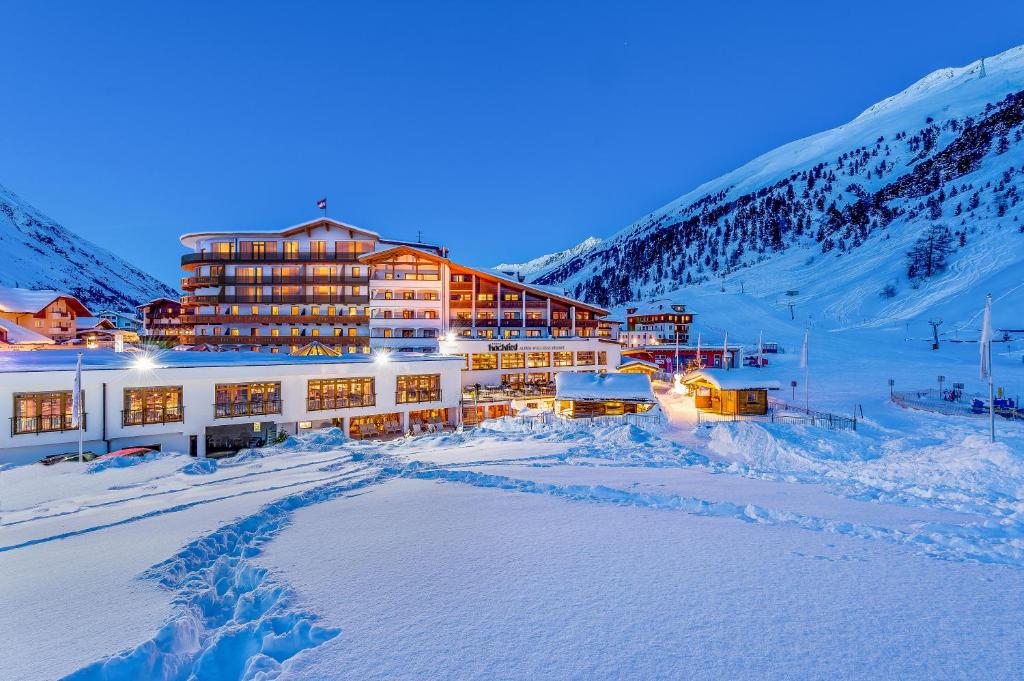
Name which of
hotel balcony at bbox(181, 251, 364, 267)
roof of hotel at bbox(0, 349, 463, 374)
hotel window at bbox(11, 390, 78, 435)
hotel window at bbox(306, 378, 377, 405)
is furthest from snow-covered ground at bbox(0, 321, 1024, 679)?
hotel balcony at bbox(181, 251, 364, 267)

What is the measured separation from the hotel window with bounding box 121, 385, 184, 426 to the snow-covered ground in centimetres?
649

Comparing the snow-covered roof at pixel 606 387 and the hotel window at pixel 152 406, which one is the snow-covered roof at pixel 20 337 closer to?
the hotel window at pixel 152 406

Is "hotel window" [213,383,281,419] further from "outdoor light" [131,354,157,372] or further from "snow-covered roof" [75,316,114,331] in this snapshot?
"snow-covered roof" [75,316,114,331]

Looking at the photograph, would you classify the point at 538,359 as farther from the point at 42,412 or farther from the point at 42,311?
the point at 42,311

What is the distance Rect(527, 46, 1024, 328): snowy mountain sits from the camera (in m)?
78.7

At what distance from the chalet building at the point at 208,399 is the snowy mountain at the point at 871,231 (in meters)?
71.8

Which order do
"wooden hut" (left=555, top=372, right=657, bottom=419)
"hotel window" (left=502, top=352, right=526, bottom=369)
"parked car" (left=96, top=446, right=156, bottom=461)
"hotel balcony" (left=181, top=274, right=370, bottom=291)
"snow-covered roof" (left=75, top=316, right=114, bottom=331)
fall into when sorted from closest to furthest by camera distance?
"parked car" (left=96, top=446, right=156, bottom=461) → "wooden hut" (left=555, top=372, right=657, bottom=419) → "hotel window" (left=502, top=352, right=526, bottom=369) → "hotel balcony" (left=181, top=274, right=370, bottom=291) → "snow-covered roof" (left=75, top=316, right=114, bottom=331)

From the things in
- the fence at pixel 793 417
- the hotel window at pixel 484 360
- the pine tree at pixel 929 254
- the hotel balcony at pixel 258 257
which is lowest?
the fence at pixel 793 417

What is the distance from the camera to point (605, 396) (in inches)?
1198

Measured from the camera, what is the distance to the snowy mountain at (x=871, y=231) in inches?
3098

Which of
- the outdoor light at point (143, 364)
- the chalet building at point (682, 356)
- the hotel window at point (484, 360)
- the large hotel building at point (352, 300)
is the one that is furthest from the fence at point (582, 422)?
the chalet building at point (682, 356)

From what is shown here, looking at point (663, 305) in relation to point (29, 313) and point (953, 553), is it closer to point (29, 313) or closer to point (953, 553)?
point (953, 553)

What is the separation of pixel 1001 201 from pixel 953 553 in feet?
404

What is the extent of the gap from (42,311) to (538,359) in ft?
192
